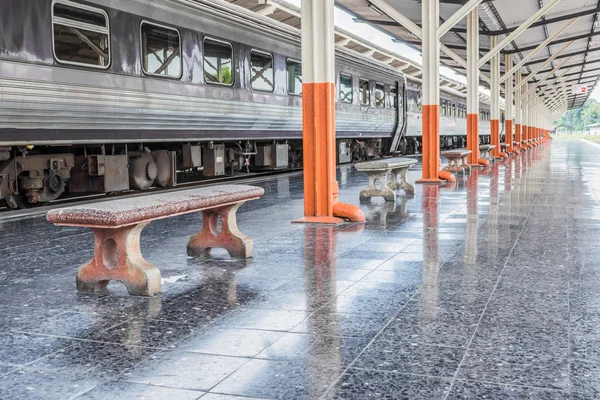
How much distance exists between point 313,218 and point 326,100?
1473 millimetres

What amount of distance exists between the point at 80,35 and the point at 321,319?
7177 mm

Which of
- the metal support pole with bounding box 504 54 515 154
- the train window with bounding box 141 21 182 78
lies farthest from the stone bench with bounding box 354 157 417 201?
the metal support pole with bounding box 504 54 515 154

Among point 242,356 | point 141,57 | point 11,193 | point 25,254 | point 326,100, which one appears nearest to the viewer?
Result: point 242,356

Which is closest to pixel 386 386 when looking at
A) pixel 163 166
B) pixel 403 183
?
pixel 403 183

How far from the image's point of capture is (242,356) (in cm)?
370

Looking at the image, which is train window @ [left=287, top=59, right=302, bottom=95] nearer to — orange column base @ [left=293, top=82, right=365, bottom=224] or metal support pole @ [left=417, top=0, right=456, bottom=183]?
metal support pole @ [left=417, top=0, right=456, bottom=183]

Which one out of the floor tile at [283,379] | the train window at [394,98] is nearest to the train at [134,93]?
the floor tile at [283,379]

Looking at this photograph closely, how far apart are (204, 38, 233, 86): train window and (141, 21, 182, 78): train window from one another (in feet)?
3.19

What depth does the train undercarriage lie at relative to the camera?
10.3m

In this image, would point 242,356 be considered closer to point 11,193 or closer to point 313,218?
point 313,218

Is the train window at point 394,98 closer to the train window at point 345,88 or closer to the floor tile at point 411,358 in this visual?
the train window at point 345,88

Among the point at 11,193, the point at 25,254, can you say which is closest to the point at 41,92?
the point at 11,193

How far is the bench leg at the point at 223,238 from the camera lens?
6.48m

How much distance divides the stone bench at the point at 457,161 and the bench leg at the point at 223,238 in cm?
1193
